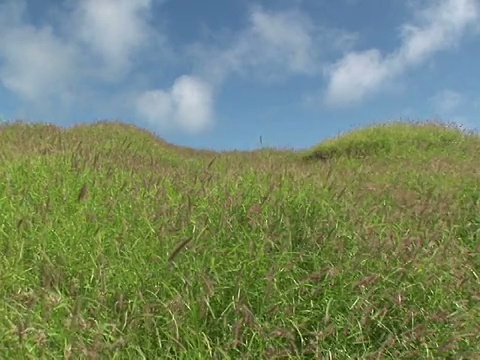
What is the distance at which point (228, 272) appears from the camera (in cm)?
319

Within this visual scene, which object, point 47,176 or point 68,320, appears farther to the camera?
point 47,176

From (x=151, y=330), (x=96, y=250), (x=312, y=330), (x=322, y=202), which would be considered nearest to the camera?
(x=151, y=330)

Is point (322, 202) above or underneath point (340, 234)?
above

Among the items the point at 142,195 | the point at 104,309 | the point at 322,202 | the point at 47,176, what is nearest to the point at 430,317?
the point at 322,202

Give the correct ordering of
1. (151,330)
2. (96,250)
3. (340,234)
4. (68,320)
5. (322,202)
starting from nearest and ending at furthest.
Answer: (68,320)
(151,330)
(96,250)
(340,234)
(322,202)

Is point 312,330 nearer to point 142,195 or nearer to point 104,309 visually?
point 104,309

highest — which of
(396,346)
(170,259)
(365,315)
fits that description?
(170,259)

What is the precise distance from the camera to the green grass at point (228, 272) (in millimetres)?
2680

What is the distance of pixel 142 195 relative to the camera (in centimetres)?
440

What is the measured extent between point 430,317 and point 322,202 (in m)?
1.49

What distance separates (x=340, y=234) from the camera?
3623mm

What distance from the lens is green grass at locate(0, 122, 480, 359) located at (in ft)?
8.79

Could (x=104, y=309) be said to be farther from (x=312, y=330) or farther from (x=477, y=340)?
(x=477, y=340)

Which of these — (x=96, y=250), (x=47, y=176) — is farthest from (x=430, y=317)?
(x=47, y=176)
